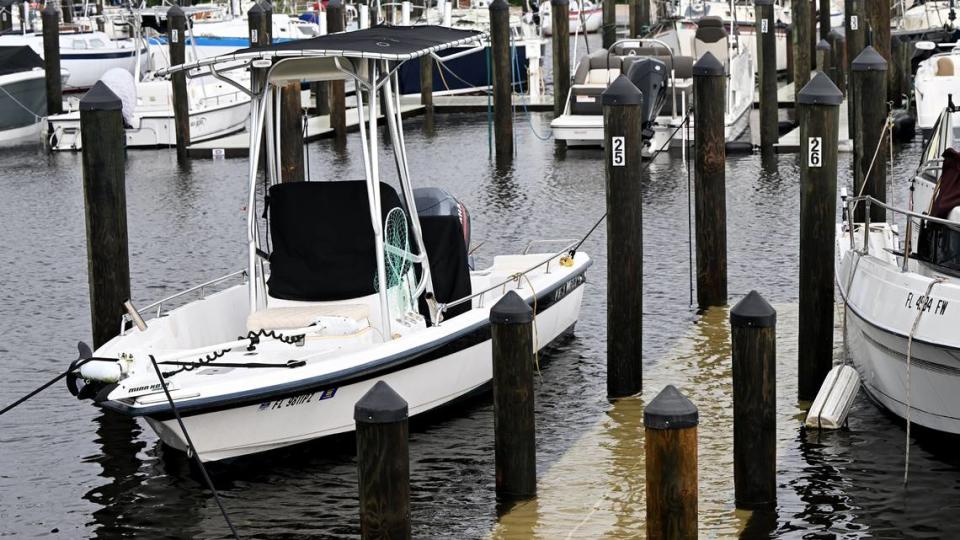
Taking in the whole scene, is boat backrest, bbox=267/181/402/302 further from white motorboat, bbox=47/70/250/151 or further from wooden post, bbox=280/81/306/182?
white motorboat, bbox=47/70/250/151

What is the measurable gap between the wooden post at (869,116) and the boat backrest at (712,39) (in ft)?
47.0

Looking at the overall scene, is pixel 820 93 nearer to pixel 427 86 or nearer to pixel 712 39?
pixel 712 39

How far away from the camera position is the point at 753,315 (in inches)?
399

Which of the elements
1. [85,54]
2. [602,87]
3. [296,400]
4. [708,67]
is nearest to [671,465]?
[296,400]

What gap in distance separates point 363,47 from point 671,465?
487cm

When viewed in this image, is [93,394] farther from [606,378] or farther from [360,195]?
[606,378]

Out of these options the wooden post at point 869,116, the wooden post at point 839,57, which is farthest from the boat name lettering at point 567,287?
the wooden post at point 839,57

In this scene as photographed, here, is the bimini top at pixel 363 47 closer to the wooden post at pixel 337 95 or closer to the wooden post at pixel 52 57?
the wooden post at pixel 337 95

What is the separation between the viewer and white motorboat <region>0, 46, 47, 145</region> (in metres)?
33.9

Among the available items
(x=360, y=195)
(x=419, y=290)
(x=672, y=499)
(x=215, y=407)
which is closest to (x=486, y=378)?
(x=419, y=290)

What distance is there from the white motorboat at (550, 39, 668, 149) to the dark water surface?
83.3 inches

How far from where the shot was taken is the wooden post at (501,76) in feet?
89.3

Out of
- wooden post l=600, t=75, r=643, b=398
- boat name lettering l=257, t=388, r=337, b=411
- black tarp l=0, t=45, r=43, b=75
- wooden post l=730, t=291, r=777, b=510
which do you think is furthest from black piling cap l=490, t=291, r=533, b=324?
black tarp l=0, t=45, r=43, b=75

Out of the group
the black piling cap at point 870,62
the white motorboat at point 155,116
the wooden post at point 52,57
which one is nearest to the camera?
the black piling cap at point 870,62
